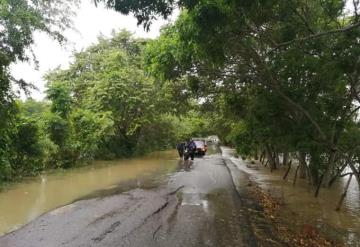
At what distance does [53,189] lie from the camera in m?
15.2

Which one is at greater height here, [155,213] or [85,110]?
[85,110]

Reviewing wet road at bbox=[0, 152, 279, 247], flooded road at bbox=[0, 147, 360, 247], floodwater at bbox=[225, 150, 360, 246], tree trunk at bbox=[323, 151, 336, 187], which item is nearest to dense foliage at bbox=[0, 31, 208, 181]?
flooded road at bbox=[0, 147, 360, 247]

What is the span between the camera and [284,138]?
1533cm

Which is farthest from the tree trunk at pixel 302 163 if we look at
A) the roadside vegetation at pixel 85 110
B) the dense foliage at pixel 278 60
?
the roadside vegetation at pixel 85 110

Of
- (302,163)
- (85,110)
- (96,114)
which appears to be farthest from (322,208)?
(85,110)

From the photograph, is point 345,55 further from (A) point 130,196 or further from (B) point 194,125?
(B) point 194,125

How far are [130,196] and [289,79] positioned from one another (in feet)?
23.7

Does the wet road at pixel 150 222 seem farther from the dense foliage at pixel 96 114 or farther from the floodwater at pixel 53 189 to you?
the dense foliage at pixel 96 114

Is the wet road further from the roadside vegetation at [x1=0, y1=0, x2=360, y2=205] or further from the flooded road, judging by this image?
the roadside vegetation at [x1=0, y1=0, x2=360, y2=205]

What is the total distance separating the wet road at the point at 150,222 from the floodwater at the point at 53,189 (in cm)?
69

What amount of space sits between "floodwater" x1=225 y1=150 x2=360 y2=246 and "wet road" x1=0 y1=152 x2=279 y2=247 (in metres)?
1.48

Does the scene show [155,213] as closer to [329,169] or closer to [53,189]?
[53,189]

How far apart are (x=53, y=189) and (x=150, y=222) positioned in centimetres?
671

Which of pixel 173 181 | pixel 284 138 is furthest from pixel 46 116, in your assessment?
pixel 284 138
